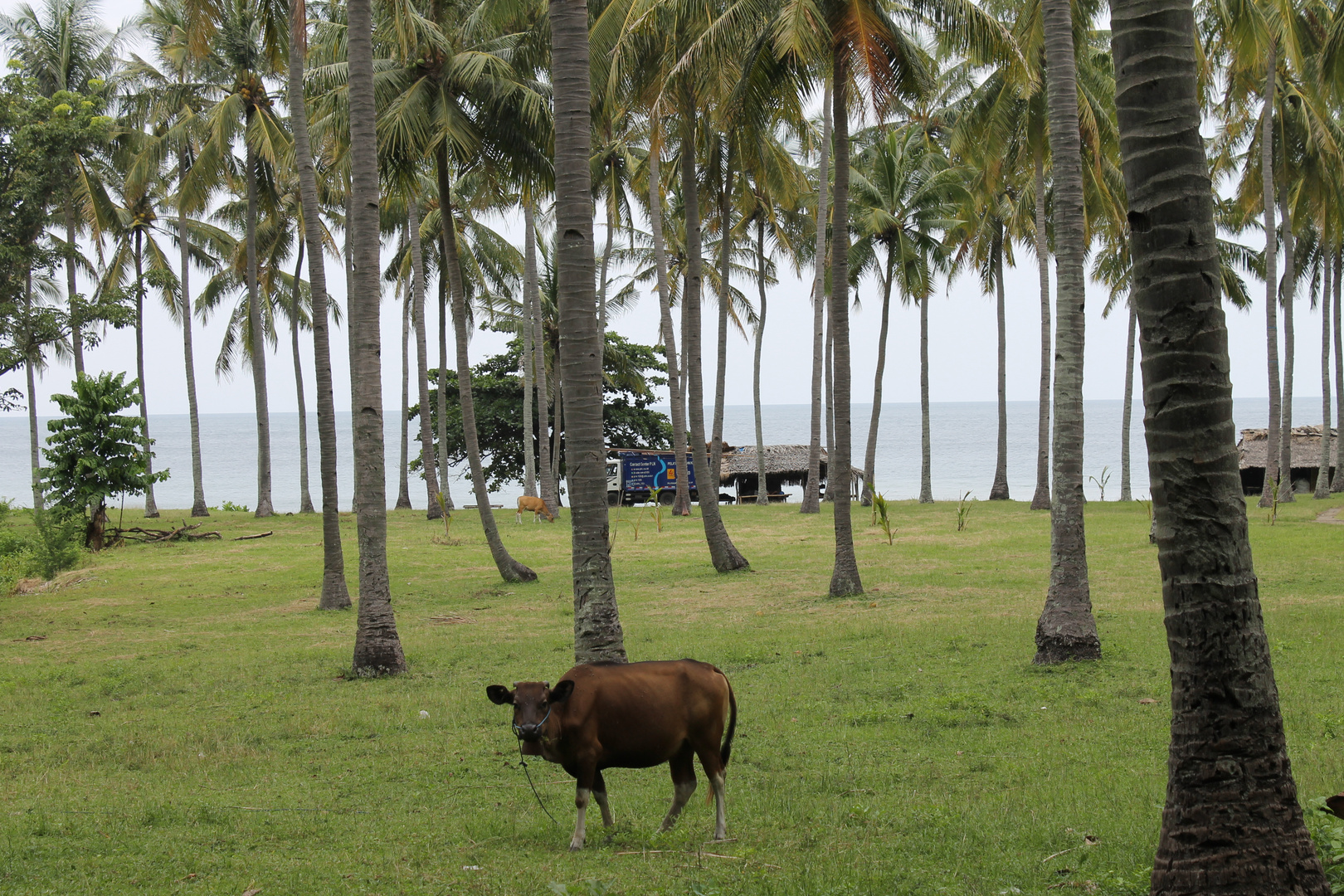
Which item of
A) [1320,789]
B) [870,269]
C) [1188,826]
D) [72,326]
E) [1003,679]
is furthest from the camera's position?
[870,269]

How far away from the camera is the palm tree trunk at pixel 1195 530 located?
12.9 ft

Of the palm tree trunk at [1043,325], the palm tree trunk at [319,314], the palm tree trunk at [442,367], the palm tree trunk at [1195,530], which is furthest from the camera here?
the palm tree trunk at [442,367]

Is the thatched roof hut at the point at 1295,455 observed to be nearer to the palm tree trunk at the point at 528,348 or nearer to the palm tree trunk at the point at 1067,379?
the palm tree trunk at the point at 528,348

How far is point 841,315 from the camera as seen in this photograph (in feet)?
50.3

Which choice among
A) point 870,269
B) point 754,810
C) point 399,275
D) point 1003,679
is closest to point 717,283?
point 870,269

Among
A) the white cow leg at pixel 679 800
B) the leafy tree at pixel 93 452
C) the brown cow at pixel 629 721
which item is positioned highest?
the leafy tree at pixel 93 452

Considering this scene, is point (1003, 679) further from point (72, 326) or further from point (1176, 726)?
point (72, 326)

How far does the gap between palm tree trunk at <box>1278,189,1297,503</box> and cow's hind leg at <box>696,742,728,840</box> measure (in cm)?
2671

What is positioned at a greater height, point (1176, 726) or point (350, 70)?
point (350, 70)

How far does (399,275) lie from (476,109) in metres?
20.5

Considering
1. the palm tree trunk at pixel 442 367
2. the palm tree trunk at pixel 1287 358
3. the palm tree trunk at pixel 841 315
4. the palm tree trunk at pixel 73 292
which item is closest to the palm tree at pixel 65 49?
the palm tree trunk at pixel 73 292

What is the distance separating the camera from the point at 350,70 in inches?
448

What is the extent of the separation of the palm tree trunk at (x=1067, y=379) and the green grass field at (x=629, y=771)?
40 centimetres

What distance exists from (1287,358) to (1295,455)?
31.6 ft
